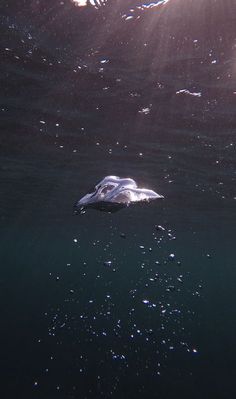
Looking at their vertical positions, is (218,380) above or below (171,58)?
below

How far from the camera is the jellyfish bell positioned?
15.5ft

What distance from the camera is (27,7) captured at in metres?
8.12

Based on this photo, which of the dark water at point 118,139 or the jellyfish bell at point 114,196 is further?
the dark water at point 118,139

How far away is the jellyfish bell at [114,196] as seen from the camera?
4.73m

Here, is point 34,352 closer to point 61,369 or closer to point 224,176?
point 61,369

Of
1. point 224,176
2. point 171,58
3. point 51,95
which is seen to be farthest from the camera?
point 224,176

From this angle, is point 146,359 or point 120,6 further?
point 146,359

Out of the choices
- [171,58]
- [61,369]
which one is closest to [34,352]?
[61,369]

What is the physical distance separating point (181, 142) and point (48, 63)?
7.95 meters

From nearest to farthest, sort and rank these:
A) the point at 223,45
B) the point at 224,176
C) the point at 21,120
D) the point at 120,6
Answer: the point at 120,6 < the point at 223,45 < the point at 21,120 < the point at 224,176

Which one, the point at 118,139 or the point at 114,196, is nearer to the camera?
the point at 114,196

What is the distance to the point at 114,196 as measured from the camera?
4734mm

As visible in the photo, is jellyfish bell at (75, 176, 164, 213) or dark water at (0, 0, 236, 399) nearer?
jellyfish bell at (75, 176, 164, 213)

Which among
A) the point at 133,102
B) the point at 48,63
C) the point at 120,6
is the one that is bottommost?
the point at 133,102
